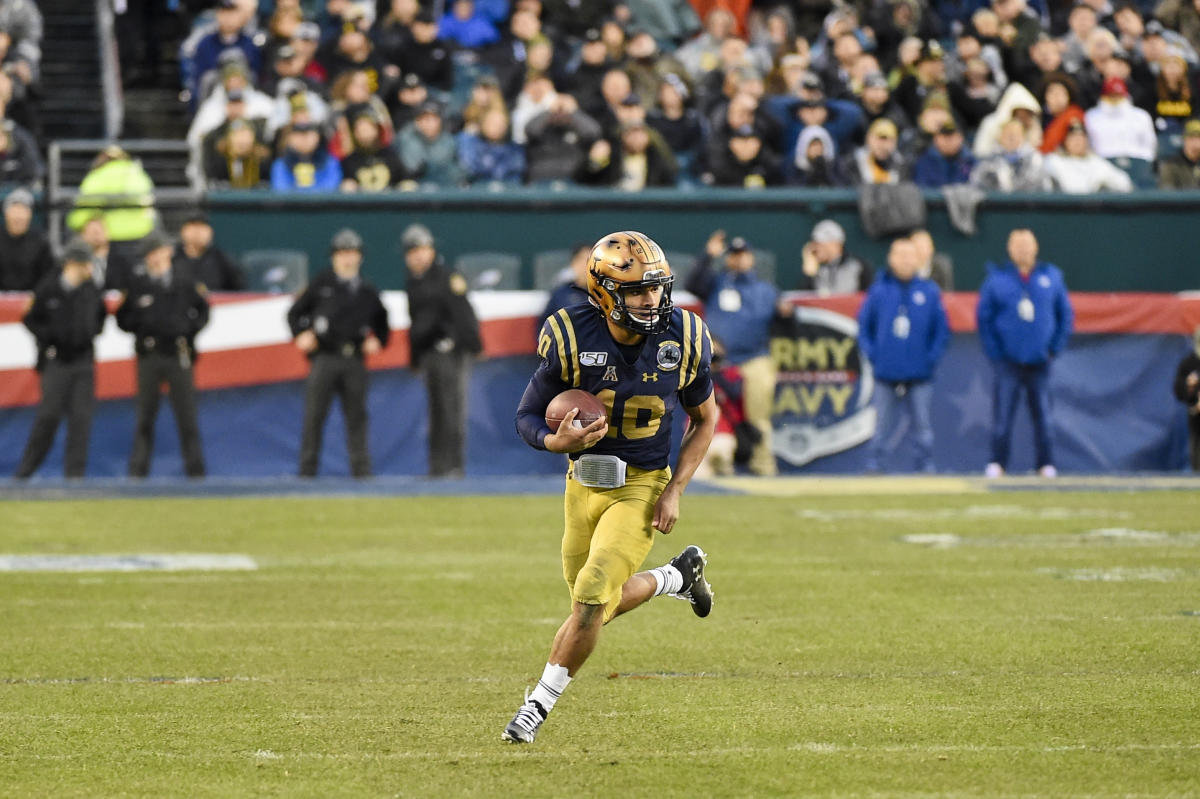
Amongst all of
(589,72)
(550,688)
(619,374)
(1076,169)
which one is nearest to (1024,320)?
(1076,169)

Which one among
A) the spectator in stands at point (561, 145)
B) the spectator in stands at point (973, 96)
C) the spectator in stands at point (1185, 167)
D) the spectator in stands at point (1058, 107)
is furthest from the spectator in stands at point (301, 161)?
the spectator in stands at point (1185, 167)

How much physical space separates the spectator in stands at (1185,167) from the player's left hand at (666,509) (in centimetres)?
1254

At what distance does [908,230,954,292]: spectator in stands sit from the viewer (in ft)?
54.5

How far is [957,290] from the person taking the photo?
17453 millimetres

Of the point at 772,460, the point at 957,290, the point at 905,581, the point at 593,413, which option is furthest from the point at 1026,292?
the point at 593,413

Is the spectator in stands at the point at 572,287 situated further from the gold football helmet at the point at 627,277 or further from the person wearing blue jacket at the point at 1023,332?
the gold football helmet at the point at 627,277

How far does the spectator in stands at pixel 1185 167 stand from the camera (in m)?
18.0

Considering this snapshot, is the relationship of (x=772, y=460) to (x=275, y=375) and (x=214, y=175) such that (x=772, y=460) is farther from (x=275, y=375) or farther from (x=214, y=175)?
(x=214, y=175)

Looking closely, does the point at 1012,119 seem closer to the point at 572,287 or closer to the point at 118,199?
the point at 572,287

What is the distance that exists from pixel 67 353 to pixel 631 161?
200 inches

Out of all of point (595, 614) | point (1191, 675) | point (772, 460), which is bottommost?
point (772, 460)

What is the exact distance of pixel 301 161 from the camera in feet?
55.0

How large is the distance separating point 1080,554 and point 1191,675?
4.10 meters

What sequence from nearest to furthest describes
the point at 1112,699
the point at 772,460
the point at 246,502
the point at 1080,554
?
the point at 1112,699, the point at 1080,554, the point at 246,502, the point at 772,460
